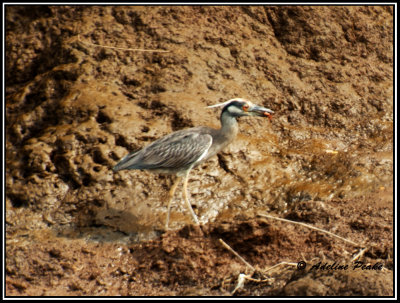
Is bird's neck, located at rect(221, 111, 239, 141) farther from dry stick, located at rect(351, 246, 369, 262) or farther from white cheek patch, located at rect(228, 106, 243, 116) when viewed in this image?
dry stick, located at rect(351, 246, 369, 262)

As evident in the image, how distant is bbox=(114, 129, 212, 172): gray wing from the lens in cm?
701

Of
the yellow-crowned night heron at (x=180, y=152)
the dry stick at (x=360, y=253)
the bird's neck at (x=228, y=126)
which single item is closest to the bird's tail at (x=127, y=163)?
the yellow-crowned night heron at (x=180, y=152)

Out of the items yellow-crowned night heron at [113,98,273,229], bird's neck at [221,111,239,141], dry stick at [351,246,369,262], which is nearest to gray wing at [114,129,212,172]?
yellow-crowned night heron at [113,98,273,229]

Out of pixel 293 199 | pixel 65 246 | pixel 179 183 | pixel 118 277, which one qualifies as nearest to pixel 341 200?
pixel 293 199

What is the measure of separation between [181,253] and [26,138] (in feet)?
10.6

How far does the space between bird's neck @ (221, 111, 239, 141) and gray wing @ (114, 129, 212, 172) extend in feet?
0.86

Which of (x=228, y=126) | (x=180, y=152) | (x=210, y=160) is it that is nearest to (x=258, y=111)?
(x=228, y=126)

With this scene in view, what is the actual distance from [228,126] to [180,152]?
0.73 metres

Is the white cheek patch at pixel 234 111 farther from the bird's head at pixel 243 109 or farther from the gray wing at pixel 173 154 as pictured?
the gray wing at pixel 173 154

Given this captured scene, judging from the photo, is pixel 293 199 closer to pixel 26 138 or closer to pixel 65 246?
pixel 65 246

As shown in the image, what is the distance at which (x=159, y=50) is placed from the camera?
29.6 ft

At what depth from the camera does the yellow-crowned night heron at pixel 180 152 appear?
7.02m

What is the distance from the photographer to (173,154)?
7.06 meters

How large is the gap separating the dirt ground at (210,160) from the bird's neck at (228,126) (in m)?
0.58
